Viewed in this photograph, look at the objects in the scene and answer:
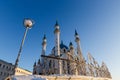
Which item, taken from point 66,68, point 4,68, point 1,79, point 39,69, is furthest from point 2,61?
point 66,68

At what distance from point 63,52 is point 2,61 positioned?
83.3ft

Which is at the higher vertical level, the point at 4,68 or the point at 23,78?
the point at 4,68

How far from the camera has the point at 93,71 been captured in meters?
28.7

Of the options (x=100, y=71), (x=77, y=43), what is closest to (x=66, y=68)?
(x=77, y=43)

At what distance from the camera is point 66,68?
43.7 m

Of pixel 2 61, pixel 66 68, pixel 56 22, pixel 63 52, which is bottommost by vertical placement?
pixel 66 68

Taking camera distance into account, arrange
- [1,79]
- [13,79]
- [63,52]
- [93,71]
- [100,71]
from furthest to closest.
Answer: [63,52]
[1,79]
[100,71]
[93,71]
[13,79]

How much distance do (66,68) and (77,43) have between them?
10.2 m

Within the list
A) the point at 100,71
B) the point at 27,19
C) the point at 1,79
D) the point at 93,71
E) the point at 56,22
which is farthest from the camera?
the point at 56,22

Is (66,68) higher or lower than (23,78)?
higher

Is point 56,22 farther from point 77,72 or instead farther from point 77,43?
point 77,72

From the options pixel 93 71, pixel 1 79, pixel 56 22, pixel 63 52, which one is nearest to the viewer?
pixel 93 71

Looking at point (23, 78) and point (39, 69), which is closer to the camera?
point (23, 78)

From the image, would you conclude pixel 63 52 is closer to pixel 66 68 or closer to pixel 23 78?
pixel 66 68
